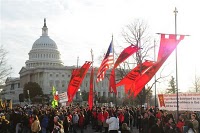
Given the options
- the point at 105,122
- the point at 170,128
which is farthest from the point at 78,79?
the point at 170,128

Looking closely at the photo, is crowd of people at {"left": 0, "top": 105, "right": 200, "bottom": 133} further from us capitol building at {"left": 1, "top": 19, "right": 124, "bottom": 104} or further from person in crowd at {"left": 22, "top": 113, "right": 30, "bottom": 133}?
us capitol building at {"left": 1, "top": 19, "right": 124, "bottom": 104}

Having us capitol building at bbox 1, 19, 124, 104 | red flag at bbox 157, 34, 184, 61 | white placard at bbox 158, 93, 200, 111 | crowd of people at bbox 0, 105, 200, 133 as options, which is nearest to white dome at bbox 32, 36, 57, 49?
us capitol building at bbox 1, 19, 124, 104

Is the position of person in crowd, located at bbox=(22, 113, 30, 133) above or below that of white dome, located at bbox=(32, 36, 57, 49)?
Answer: below

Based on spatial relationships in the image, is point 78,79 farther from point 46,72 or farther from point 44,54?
point 44,54

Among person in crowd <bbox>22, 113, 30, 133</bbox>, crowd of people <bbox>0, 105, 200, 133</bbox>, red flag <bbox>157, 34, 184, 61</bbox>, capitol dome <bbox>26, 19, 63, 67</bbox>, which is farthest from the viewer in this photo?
capitol dome <bbox>26, 19, 63, 67</bbox>

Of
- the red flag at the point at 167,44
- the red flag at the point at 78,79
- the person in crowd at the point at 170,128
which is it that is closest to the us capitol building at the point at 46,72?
the red flag at the point at 78,79

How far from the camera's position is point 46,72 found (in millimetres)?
135750

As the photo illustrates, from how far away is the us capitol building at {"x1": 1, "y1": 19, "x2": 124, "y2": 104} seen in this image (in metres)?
136

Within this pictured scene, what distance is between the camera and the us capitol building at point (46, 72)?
136 meters

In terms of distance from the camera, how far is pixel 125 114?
2073 centimetres

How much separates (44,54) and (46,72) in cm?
1583

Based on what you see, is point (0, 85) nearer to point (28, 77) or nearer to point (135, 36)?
point (135, 36)

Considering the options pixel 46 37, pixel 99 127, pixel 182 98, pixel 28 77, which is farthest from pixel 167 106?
pixel 46 37

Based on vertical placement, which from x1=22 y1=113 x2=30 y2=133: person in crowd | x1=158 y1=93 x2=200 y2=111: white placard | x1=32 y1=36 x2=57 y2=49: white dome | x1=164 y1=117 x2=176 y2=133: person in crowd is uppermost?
x1=32 y1=36 x2=57 y2=49: white dome
